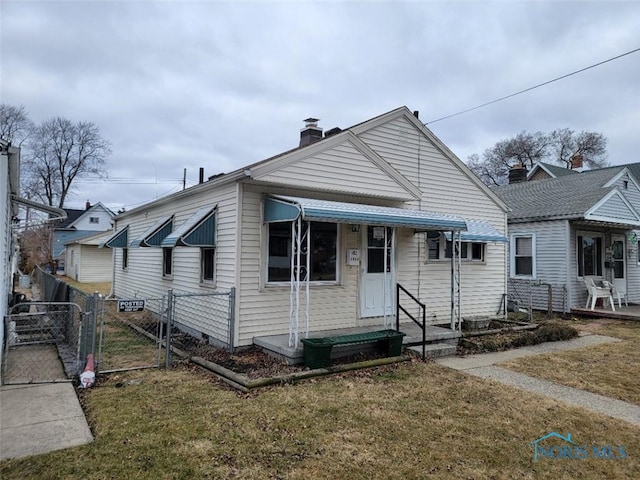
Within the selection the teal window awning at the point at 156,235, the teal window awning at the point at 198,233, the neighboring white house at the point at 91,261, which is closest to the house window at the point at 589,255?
the teal window awning at the point at 198,233

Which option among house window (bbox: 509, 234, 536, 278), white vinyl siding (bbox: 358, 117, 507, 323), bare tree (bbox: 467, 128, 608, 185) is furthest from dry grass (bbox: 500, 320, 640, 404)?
bare tree (bbox: 467, 128, 608, 185)

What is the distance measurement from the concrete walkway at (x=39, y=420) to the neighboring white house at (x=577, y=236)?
12413 mm

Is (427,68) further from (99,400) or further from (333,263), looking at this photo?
(99,400)

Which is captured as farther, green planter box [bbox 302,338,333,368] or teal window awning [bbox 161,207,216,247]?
teal window awning [bbox 161,207,216,247]

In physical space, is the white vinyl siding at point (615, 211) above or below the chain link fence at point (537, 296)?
above

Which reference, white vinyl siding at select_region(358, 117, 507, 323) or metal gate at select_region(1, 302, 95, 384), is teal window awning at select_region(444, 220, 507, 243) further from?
metal gate at select_region(1, 302, 95, 384)

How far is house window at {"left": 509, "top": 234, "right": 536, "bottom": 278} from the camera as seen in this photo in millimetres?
14922

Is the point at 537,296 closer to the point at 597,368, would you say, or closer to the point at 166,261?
the point at 597,368

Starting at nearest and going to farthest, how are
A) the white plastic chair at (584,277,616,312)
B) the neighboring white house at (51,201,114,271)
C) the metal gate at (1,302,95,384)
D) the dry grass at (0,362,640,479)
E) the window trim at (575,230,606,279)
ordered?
the dry grass at (0,362,640,479)
the metal gate at (1,302,95,384)
the white plastic chair at (584,277,616,312)
the window trim at (575,230,606,279)
the neighboring white house at (51,201,114,271)

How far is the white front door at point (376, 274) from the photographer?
9141mm

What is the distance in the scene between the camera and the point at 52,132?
47.0 meters

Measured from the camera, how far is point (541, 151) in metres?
48.1

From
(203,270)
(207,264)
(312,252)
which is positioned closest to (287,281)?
(312,252)

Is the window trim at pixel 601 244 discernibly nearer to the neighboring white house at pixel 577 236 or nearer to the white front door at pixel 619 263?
the neighboring white house at pixel 577 236
